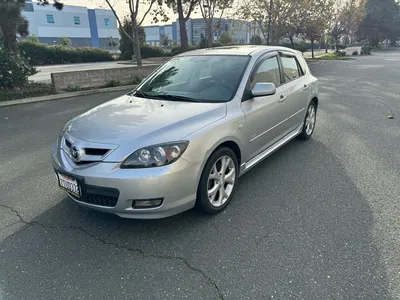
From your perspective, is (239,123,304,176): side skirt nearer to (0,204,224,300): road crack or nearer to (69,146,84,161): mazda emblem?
(0,204,224,300): road crack

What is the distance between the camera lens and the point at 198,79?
11.6 feet

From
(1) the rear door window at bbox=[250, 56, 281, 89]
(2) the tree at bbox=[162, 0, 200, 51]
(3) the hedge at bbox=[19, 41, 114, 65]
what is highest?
(2) the tree at bbox=[162, 0, 200, 51]

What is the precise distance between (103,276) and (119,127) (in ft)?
4.14

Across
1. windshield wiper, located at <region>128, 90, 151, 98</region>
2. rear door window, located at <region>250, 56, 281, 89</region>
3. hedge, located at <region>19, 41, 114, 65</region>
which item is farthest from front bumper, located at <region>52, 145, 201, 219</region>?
hedge, located at <region>19, 41, 114, 65</region>

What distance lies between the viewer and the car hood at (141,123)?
7.91 ft

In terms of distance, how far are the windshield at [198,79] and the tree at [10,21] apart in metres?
8.43

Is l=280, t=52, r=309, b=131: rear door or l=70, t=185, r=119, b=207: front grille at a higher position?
l=280, t=52, r=309, b=131: rear door

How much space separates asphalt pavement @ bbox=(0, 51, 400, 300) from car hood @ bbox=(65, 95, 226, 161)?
2.91 feet

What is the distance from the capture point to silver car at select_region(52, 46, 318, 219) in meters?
2.35

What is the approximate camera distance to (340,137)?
5.28 meters

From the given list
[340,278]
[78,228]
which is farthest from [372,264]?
[78,228]

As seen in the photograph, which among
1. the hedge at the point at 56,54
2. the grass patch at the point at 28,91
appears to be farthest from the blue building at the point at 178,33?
the grass patch at the point at 28,91

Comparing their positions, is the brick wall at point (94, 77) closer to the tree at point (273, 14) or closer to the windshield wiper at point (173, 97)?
the windshield wiper at point (173, 97)

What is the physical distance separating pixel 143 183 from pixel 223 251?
0.91m
